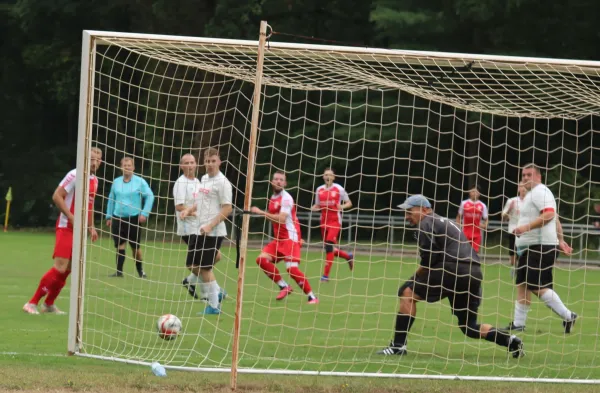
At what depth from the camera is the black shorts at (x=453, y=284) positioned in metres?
9.26

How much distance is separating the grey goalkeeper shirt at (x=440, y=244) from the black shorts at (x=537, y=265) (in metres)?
1.88

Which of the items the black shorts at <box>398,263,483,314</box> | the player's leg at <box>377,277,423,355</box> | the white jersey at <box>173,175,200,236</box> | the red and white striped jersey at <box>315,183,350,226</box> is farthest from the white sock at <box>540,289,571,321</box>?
the red and white striped jersey at <box>315,183,350,226</box>

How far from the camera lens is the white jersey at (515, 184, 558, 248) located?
11047mm

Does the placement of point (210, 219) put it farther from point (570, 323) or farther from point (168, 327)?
point (570, 323)

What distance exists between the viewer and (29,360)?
8.55 metres

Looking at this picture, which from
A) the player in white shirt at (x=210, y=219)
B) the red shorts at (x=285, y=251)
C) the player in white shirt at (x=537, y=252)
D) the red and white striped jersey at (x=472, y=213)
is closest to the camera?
the player in white shirt at (x=537, y=252)

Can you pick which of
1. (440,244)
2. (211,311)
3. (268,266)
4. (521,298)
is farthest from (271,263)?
(440,244)

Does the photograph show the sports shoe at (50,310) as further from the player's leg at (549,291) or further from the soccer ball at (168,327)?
the player's leg at (549,291)

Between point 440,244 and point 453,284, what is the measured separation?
0.35 m

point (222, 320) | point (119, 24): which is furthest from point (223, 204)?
point (119, 24)

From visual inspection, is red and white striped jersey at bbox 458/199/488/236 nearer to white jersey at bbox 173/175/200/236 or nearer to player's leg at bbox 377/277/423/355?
white jersey at bbox 173/175/200/236

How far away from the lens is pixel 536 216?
1116 centimetres

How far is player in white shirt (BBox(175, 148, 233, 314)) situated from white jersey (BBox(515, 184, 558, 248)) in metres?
3.05

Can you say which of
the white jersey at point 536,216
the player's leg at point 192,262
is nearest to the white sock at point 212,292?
the player's leg at point 192,262
